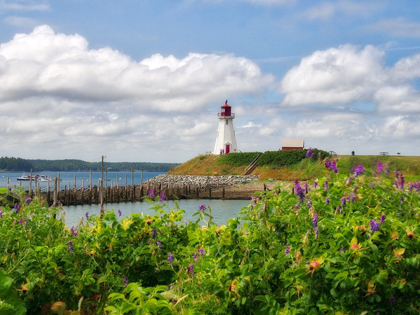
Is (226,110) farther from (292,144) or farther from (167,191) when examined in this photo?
(167,191)

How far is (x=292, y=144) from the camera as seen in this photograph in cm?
7175

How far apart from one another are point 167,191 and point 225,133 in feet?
88.9

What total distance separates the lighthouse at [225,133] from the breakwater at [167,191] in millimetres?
9760

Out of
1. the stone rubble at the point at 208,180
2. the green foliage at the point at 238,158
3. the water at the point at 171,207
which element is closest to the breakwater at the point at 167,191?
the stone rubble at the point at 208,180

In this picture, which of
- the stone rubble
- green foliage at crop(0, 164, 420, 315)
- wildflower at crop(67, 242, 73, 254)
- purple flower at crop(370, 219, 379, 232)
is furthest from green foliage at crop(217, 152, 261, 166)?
purple flower at crop(370, 219, 379, 232)

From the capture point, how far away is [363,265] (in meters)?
3.14

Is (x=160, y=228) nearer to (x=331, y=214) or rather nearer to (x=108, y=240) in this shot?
(x=108, y=240)

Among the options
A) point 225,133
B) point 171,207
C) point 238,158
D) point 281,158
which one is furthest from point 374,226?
point 225,133

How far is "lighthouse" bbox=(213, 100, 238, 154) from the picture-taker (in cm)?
6921

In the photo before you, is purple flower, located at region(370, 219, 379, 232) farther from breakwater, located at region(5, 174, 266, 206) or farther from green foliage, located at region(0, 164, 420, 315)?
breakwater, located at region(5, 174, 266, 206)

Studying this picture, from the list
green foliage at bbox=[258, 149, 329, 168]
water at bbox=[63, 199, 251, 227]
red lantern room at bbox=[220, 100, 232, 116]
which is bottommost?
water at bbox=[63, 199, 251, 227]

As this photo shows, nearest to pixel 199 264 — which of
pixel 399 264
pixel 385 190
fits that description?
pixel 399 264

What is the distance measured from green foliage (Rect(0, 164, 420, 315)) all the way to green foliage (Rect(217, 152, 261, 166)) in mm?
59231

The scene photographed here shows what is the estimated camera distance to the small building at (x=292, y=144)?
7100 cm
